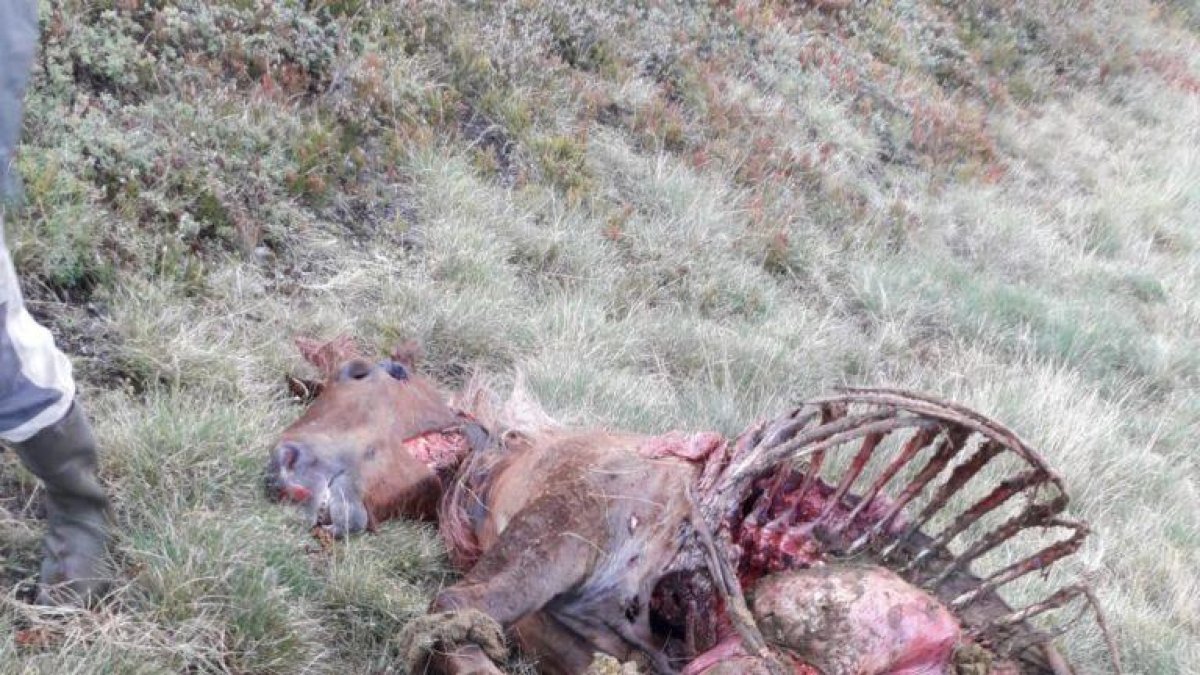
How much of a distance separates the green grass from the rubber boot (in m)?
0.08

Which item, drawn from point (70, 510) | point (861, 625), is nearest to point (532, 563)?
point (861, 625)

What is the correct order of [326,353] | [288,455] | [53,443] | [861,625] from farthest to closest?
[326,353] < [288,455] < [53,443] < [861,625]

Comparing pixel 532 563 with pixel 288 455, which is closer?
pixel 532 563

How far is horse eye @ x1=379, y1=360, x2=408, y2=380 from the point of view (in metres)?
3.94

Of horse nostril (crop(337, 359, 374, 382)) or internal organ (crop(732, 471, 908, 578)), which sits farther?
horse nostril (crop(337, 359, 374, 382))

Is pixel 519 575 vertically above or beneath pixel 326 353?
above

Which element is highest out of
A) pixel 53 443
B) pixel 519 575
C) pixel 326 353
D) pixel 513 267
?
pixel 53 443

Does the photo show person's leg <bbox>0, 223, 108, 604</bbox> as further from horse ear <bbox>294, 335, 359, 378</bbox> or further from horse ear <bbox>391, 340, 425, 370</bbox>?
horse ear <bbox>391, 340, 425, 370</bbox>

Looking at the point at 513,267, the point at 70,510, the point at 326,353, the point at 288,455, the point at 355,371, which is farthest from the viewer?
the point at 513,267

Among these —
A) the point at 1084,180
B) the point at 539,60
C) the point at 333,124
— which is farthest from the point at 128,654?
the point at 1084,180

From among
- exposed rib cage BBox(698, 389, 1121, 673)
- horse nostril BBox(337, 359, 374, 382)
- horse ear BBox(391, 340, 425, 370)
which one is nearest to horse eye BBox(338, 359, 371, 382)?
horse nostril BBox(337, 359, 374, 382)

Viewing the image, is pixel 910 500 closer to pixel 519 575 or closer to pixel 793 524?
pixel 793 524

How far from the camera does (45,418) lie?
2668mm

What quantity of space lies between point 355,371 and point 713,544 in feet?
5.35
